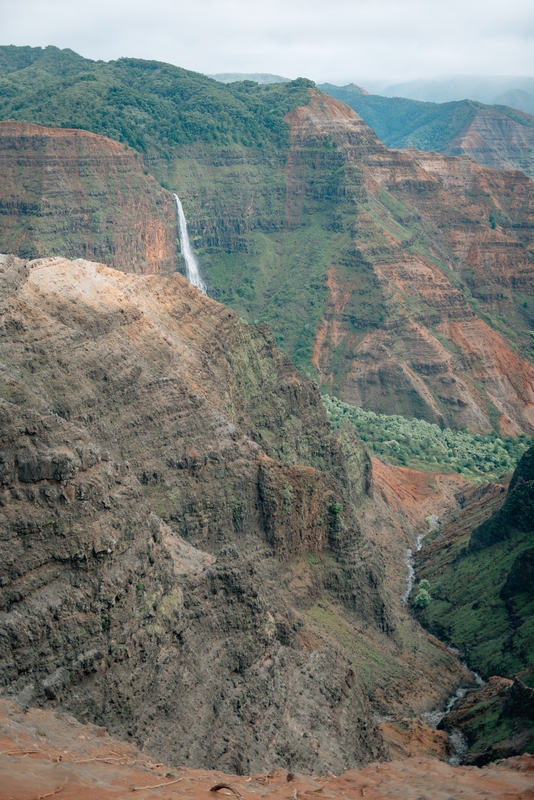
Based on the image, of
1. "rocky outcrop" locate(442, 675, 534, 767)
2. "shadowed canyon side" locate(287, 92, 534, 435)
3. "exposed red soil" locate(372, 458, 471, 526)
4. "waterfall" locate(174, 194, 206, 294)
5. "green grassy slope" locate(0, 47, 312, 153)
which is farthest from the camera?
"green grassy slope" locate(0, 47, 312, 153)

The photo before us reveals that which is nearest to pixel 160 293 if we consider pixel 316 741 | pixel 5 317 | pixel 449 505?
pixel 5 317

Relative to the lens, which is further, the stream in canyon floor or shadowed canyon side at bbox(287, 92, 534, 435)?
shadowed canyon side at bbox(287, 92, 534, 435)

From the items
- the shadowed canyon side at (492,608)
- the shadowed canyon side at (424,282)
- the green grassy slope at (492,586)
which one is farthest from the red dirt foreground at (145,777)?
the shadowed canyon side at (424,282)

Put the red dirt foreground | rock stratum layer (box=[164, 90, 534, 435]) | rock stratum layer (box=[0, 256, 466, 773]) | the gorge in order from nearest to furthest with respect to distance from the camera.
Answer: the red dirt foreground
rock stratum layer (box=[0, 256, 466, 773])
the gorge
rock stratum layer (box=[164, 90, 534, 435])

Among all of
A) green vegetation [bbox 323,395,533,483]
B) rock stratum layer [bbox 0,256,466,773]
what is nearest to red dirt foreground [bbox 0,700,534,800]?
rock stratum layer [bbox 0,256,466,773]

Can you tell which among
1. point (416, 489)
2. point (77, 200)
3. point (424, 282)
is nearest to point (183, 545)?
point (416, 489)

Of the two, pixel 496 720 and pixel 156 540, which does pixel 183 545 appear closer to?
pixel 156 540

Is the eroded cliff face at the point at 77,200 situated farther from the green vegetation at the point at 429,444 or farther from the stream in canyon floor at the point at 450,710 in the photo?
the stream in canyon floor at the point at 450,710

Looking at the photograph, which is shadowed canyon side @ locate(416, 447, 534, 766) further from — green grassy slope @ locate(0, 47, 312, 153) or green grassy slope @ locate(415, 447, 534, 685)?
green grassy slope @ locate(0, 47, 312, 153)
